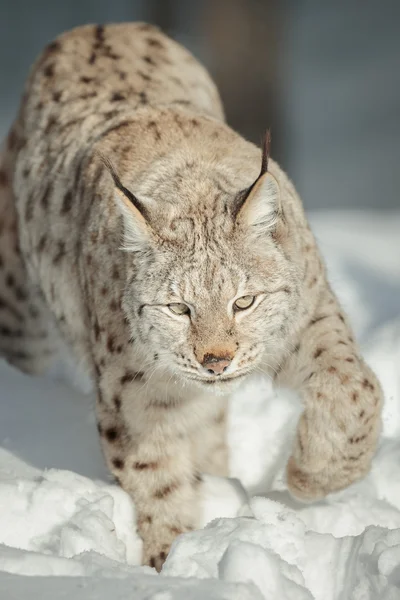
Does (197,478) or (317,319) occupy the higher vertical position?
(317,319)

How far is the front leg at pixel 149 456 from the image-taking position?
369 cm

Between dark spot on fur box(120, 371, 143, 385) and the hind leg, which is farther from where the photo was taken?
the hind leg

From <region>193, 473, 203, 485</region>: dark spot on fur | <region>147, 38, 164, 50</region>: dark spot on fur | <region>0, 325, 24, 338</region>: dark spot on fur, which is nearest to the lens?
<region>193, 473, 203, 485</region>: dark spot on fur

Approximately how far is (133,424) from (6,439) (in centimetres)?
80

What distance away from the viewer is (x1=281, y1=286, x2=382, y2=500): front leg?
3.66 metres

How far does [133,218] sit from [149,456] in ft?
2.85

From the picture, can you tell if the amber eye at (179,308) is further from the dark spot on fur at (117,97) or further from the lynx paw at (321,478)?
the dark spot on fur at (117,97)

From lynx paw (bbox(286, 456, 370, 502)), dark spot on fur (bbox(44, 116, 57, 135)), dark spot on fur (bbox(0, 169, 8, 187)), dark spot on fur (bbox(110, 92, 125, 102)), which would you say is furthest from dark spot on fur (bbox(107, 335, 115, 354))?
dark spot on fur (bbox(0, 169, 8, 187))

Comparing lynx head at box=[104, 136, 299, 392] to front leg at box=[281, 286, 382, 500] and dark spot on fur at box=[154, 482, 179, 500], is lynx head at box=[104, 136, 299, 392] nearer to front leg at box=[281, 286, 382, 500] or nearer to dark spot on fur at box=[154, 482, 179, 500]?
front leg at box=[281, 286, 382, 500]

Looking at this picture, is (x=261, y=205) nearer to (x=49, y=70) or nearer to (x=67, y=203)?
(x=67, y=203)

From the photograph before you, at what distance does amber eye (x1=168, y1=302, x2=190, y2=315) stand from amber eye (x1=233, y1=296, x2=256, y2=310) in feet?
0.48

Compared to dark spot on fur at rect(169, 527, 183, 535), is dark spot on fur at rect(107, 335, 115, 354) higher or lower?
higher

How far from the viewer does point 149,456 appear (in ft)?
12.3

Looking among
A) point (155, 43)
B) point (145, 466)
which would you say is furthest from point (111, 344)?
point (155, 43)
